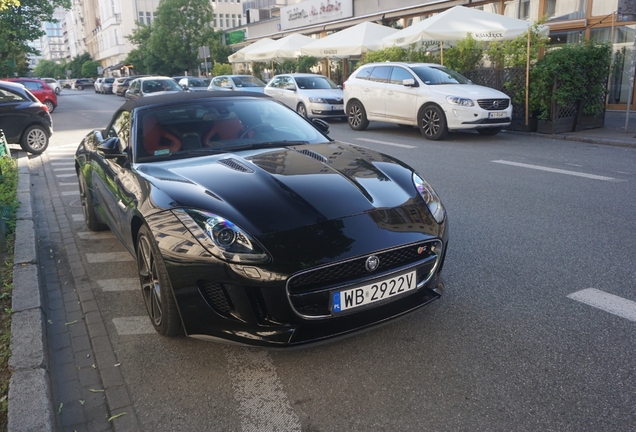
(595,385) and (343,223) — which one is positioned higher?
(343,223)

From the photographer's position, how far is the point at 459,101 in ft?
41.3

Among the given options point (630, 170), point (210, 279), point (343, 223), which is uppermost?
point (343, 223)

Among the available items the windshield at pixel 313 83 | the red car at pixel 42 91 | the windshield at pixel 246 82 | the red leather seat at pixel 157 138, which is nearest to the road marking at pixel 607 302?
the red leather seat at pixel 157 138

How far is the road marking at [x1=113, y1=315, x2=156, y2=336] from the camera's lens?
3812 millimetres

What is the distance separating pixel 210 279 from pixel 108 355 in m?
1.02

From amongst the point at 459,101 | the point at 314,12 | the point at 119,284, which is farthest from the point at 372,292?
the point at 314,12

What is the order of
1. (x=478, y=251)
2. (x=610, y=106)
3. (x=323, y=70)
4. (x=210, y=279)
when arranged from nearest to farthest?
(x=210, y=279) < (x=478, y=251) < (x=610, y=106) < (x=323, y=70)

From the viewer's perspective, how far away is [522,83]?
14.1m

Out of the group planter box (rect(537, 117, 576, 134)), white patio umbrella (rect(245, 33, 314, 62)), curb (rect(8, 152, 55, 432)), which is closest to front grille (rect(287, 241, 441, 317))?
curb (rect(8, 152, 55, 432))

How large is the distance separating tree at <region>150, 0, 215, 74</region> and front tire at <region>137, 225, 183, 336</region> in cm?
5057

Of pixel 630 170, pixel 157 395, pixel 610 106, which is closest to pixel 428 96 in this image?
pixel 630 170

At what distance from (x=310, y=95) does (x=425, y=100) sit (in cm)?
568

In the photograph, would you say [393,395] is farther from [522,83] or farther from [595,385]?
[522,83]

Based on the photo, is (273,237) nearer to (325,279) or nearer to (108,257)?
(325,279)
